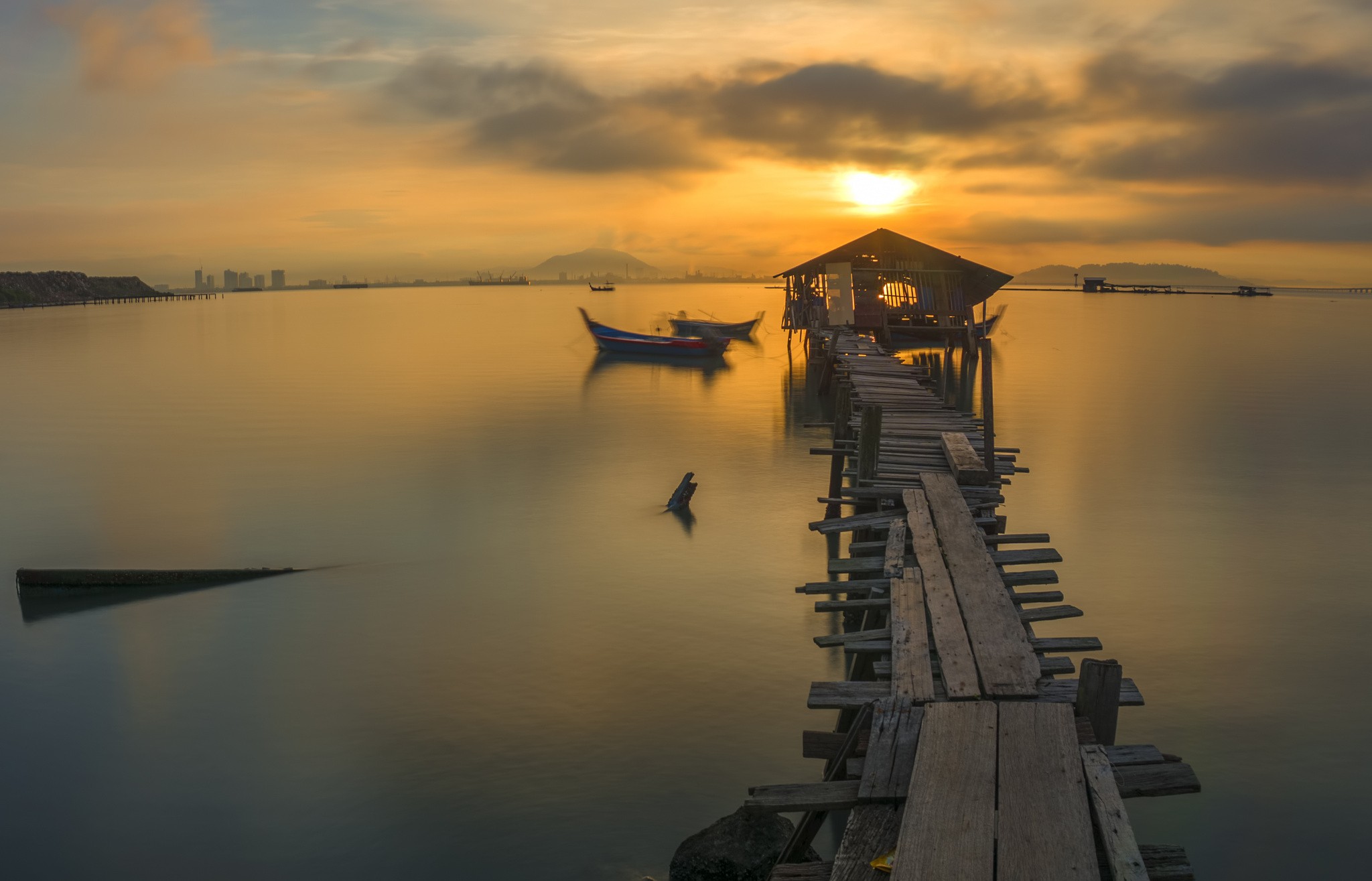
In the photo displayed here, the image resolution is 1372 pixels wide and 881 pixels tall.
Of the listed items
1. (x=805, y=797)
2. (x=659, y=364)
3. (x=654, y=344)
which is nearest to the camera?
(x=805, y=797)

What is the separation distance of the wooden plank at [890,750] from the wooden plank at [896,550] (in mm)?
2684

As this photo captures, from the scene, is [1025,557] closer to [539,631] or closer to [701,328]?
A: [539,631]

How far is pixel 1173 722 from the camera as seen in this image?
1020 cm

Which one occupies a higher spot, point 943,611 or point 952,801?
point 943,611

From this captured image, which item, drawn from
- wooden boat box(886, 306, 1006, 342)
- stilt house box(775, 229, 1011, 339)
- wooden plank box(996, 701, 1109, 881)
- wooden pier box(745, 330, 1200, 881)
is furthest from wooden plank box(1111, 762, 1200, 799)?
wooden boat box(886, 306, 1006, 342)

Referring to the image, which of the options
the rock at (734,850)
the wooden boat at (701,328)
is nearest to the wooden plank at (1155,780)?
the rock at (734,850)

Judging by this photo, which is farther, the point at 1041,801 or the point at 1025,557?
the point at 1025,557

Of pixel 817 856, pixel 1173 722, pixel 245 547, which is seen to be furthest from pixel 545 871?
pixel 245 547

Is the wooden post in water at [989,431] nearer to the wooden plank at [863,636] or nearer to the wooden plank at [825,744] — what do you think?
the wooden plank at [863,636]

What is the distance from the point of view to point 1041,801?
16.4 ft

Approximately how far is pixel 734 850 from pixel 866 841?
7.45ft

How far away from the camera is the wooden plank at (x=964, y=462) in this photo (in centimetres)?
1179

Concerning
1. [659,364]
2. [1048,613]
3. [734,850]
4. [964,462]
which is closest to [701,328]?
[659,364]

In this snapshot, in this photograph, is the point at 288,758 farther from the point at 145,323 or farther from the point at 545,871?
the point at 145,323
